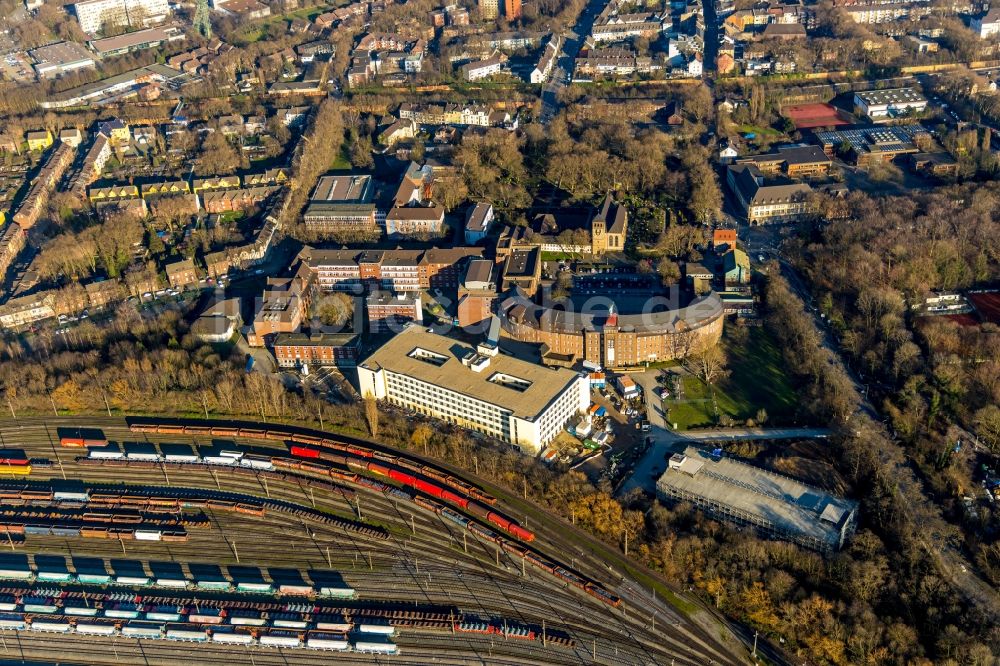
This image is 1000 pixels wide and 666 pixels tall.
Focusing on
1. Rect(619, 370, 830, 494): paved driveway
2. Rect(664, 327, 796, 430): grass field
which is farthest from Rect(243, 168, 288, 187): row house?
Rect(619, 370, 830, 494): paved driveway

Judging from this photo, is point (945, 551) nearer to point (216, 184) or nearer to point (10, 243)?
point (216, 184)

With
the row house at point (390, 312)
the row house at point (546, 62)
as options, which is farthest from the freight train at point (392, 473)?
the row house at point (546, 62)

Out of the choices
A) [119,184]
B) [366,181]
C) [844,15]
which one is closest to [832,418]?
[366,181]

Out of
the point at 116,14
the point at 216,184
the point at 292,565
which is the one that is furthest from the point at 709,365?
the point at 116,14

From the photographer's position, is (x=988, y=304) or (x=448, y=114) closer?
(x=988, y=304)

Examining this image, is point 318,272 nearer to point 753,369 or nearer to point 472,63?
point 753,369

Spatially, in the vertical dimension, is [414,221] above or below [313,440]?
above

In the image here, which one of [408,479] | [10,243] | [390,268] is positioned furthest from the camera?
[10,243]

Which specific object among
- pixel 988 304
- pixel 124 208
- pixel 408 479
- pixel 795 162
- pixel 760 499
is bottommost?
pixel 408 479
